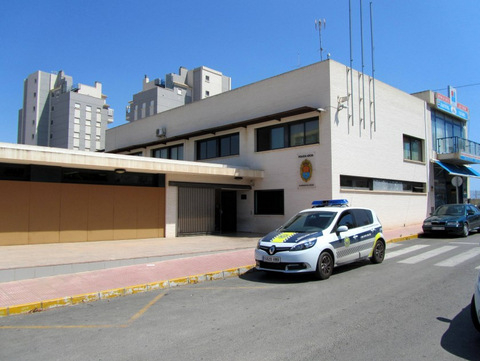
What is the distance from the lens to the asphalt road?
432 centimetres

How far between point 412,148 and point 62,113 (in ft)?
246

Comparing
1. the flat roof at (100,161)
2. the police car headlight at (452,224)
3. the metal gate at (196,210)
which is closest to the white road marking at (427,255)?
the police car headlight at (452,224)

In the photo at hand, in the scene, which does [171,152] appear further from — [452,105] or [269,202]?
[452,105]

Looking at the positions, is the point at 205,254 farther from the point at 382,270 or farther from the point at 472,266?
the point at 472,266

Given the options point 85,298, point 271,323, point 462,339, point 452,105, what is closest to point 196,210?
point 85,298

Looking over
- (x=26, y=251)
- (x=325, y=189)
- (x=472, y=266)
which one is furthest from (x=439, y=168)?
(x=26, y=251)

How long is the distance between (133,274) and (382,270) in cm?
616

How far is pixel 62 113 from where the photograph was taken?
7856cm

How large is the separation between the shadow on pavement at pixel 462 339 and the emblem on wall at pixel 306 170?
11.9 m

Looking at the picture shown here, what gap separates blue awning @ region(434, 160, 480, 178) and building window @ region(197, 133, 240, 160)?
13822mm

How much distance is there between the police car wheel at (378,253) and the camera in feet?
33.3

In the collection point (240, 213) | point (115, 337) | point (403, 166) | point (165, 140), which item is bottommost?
point (115, 337)

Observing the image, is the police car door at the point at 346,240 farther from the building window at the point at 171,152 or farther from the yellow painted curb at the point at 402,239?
the building window at the point at 171,152

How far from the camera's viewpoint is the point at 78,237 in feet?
47.4
